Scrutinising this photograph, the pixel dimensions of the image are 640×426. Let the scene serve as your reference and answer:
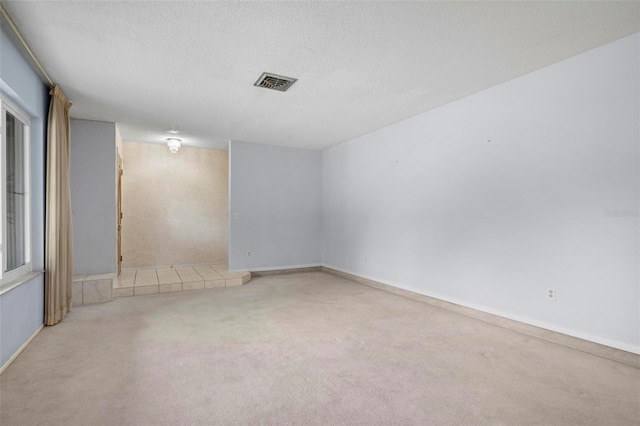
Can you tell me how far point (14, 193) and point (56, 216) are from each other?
0.46 metres

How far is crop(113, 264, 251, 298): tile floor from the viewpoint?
16.4ft

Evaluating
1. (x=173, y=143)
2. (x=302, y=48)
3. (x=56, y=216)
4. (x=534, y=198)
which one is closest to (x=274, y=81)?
(x=302, y=48)

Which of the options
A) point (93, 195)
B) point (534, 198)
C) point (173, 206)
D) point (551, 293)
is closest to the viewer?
point (551, 293)

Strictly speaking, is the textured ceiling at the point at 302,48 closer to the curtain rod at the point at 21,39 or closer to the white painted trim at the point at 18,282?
the curtain rod at the point at 21,39

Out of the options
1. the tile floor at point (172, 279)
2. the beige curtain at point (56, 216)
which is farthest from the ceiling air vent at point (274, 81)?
the tile floor at point (172, 279)

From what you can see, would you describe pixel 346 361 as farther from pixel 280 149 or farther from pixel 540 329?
pixel 280 149

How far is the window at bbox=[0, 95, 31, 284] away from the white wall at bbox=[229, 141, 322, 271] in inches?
128

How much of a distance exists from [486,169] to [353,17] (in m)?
2.32

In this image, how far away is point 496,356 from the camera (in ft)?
9.32

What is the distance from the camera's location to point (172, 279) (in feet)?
18.2

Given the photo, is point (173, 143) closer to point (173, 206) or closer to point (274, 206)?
point (173, 206)

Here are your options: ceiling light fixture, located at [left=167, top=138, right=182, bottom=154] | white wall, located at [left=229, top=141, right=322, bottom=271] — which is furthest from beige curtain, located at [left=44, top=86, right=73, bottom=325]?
white wall, located at [left=229, top=141, right=322, bottom=271]

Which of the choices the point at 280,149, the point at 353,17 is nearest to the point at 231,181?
the point at 280,149

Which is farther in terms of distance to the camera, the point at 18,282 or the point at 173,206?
the point at 173,206
